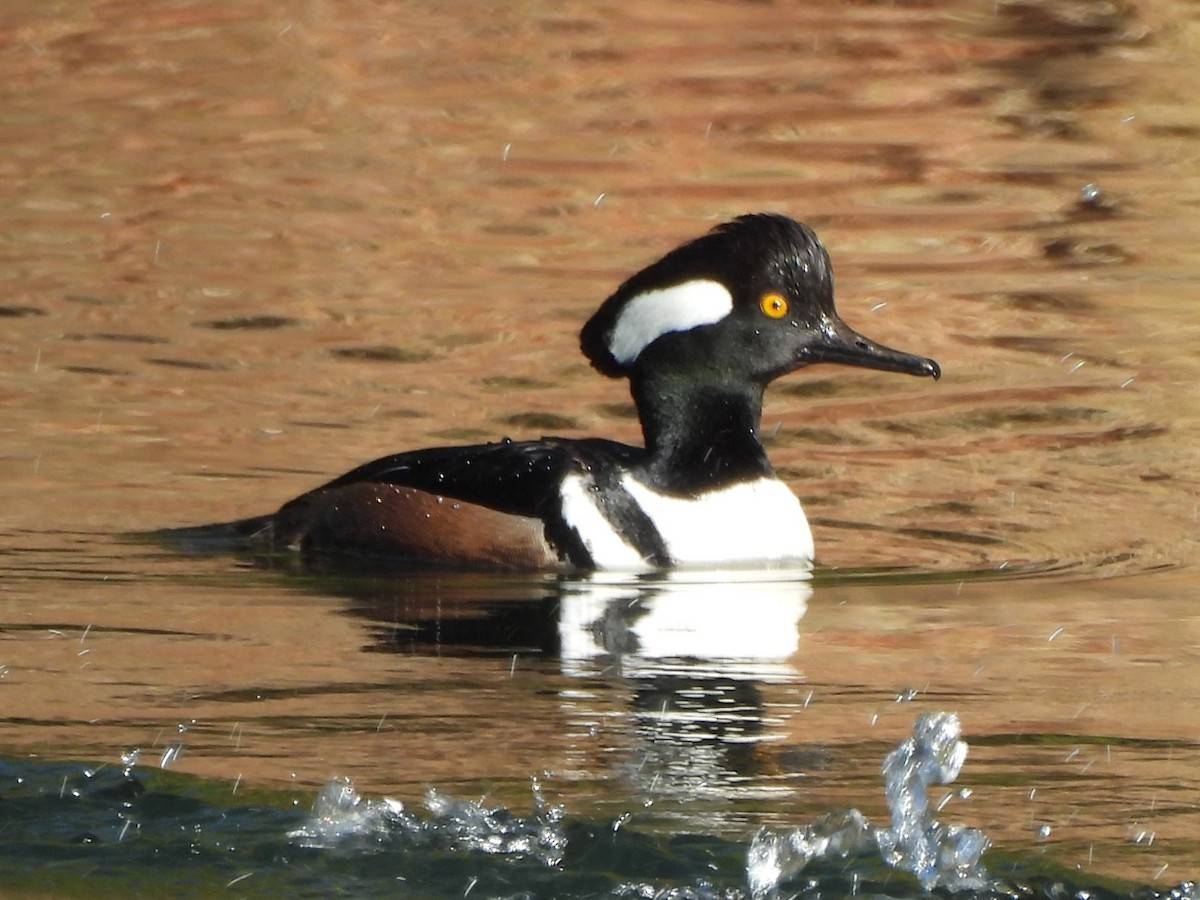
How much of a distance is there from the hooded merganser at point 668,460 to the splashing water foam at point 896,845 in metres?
2.92

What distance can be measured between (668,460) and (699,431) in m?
0.16

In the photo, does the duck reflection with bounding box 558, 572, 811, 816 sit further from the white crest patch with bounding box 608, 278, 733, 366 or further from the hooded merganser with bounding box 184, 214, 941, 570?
the white crest patch with bounding box 608, 278, 733, 366

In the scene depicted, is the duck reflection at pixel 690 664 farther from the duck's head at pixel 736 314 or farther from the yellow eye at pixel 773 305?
the yellow eye at pixel 773 305

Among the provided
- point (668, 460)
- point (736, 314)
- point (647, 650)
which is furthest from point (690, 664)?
point (736, 314)

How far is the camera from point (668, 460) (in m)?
8.21

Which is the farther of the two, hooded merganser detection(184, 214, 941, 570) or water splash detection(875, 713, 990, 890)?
hooded merganser detection(184, 214, 941, 570)

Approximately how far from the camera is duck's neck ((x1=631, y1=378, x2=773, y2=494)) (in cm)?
820

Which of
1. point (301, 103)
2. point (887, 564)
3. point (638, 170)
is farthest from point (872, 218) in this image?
point (887, 564)

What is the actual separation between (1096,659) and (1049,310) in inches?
238

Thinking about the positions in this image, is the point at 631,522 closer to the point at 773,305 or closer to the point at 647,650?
the point at 773,305

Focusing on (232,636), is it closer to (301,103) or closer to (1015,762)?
(1015,762)

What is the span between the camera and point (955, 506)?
9062 millimetres

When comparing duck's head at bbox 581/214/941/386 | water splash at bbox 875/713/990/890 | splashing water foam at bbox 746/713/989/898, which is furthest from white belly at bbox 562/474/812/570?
splashing water foam at bbox 746/713/989/898

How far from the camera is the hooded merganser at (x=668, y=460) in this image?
8.01 metres
